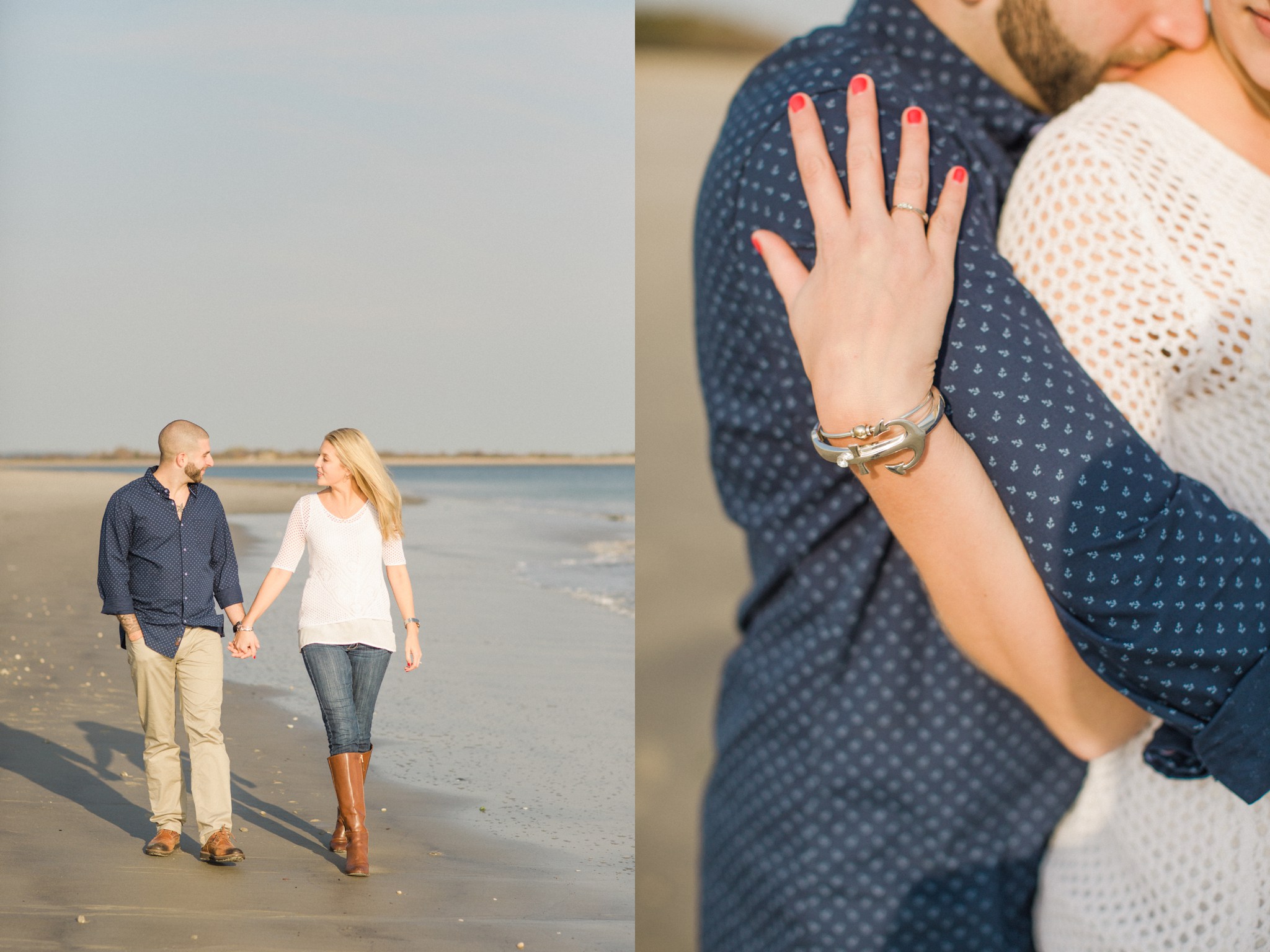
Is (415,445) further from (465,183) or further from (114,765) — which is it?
(114,765)

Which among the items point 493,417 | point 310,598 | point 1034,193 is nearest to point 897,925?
point 1034,193

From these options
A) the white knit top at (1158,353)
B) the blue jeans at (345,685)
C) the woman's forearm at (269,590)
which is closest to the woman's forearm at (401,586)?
the blue jeans at (345,685)

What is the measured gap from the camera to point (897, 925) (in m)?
1.04

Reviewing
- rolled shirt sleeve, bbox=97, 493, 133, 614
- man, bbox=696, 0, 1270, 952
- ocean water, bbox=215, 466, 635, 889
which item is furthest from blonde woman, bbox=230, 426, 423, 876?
man, bbox=696, 0, 1270, 952

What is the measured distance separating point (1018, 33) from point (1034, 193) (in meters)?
0.23

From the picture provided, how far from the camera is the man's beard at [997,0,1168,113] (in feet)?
3.55

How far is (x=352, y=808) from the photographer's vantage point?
104 inches

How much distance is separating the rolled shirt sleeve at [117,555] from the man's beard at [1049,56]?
2.22 meters

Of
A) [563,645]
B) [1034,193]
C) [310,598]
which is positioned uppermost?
[1034,193]

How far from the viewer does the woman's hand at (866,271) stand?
88 cm

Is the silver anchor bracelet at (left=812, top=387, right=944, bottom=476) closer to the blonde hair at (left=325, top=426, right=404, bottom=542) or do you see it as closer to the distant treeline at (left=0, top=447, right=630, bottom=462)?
the blonde hair at (left=325, top=426, right=404, bottom=542)

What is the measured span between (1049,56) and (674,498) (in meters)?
1.70

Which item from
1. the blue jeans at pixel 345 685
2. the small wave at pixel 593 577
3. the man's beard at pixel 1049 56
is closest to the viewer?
the man's beard at pixel 1049 56

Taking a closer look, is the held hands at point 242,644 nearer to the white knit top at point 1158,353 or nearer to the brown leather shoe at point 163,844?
the brown leather shoe at point 163,844
